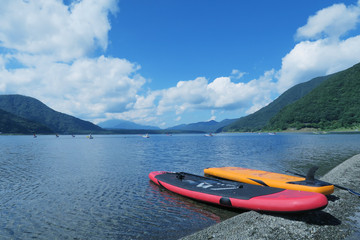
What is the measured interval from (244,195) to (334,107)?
19916 cm

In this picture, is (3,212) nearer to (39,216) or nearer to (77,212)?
(39,216)

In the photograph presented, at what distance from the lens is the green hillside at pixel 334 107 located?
154625 mm

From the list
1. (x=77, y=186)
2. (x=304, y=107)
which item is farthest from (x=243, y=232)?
(x=304, y=107)

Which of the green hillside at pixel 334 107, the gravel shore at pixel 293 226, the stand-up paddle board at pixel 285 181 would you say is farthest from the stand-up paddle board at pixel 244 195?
the green hillside at pixel 334 107

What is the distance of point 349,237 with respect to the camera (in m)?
7.96

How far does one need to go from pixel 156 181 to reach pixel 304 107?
697 ft

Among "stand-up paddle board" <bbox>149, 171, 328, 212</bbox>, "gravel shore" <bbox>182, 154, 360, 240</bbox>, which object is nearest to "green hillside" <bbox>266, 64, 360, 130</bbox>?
"gravel shore" <bbox>182, 154, 360, 240</bbox>

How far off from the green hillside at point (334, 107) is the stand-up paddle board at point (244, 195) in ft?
564

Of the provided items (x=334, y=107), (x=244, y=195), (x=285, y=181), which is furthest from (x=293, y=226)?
(x=334, y=107)

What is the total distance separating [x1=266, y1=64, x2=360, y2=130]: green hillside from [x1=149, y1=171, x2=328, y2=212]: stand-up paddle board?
A: 17203 cm

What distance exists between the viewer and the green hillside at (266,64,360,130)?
15462 cm

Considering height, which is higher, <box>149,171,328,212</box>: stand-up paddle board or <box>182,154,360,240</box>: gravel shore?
<box>149,171,328,212</box>: stand-up paddle board

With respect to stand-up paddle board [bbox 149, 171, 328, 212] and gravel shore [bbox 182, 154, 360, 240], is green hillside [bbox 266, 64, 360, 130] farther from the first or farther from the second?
stand-up paddle board [bbox 149, 171, 328, 212]

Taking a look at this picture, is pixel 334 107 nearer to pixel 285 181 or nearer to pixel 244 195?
pixel 285 181
